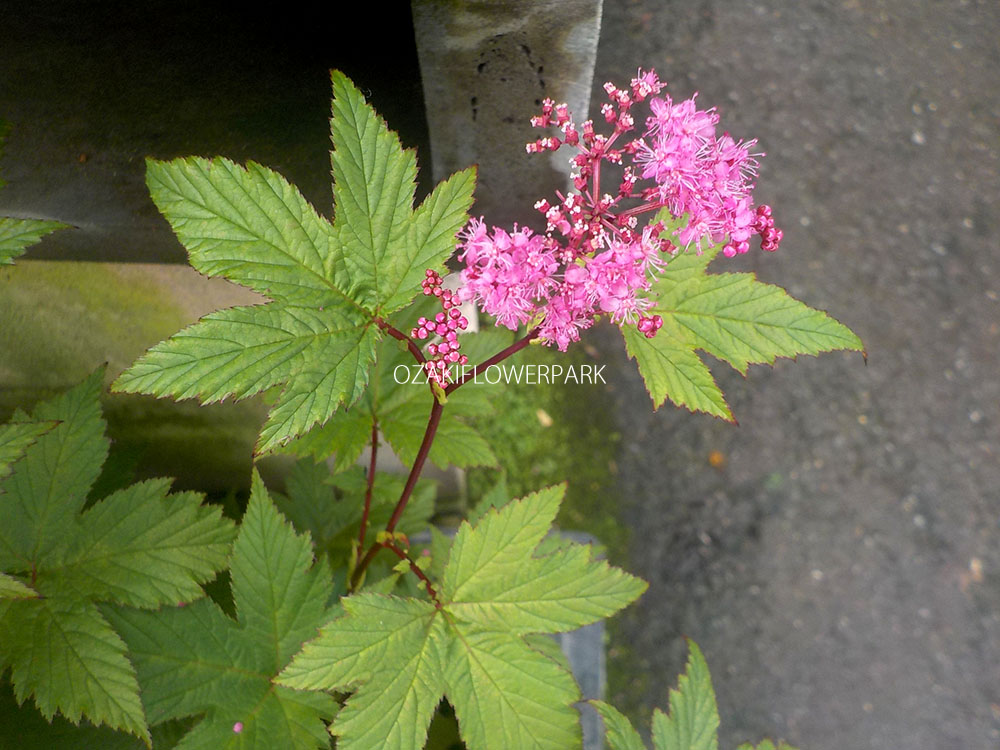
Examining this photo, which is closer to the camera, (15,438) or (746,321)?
(15,438)

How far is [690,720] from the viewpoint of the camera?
4.53 ft

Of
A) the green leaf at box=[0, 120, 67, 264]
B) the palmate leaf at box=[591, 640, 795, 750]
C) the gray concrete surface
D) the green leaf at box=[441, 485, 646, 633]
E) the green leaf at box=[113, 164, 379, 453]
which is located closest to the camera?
the green leaf at box=[113, 164, 379, 453]

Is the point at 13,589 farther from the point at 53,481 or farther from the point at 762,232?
the point at 762,232

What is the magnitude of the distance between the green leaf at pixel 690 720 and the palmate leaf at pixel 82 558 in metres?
0.92

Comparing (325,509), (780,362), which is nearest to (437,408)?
(325,509)

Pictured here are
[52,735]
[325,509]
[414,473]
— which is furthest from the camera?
[325,509]

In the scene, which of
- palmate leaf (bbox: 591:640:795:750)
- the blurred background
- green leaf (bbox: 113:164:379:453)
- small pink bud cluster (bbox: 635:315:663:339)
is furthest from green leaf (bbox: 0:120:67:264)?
palmate leaf (bbox: 591:640:795:750)

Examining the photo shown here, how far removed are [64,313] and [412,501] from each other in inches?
40.6

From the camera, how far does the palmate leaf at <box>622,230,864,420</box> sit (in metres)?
1.13

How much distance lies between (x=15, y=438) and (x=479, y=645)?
0.80m

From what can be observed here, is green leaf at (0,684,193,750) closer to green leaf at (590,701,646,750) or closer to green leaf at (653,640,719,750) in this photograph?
green leaf at (590,701,646,750)

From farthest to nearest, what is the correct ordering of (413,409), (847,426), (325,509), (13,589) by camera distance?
(847,426), (325,509), (413,409), (13,589)

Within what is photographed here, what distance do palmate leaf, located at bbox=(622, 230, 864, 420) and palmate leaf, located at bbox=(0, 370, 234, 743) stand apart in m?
0.87

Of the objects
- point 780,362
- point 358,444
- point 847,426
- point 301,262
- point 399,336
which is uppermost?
point 301,262
